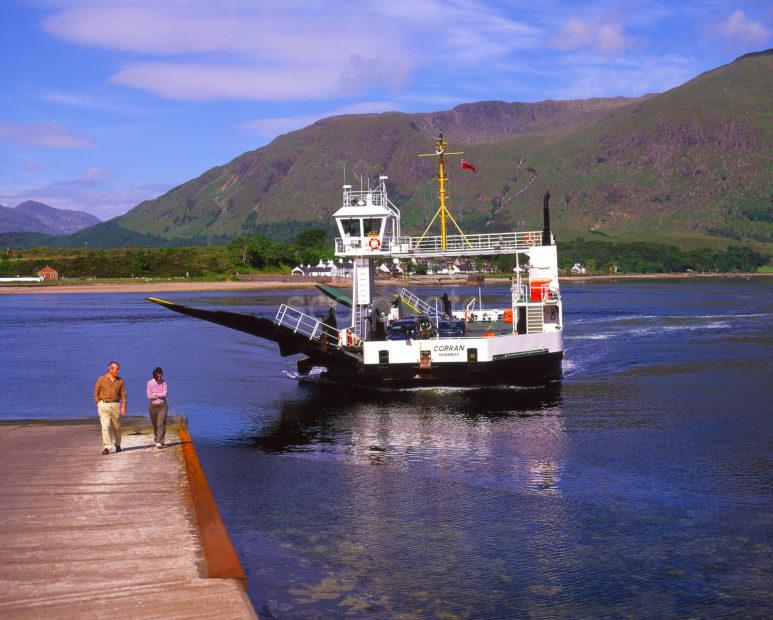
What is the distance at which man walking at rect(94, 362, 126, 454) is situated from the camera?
745 inches

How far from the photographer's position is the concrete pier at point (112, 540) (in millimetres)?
10594

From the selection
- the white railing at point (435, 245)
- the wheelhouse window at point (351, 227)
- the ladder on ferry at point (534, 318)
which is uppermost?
the wheelhouse window at point (351, 227)

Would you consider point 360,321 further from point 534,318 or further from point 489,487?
point 489,487

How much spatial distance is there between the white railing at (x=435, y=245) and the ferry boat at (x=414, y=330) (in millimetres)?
49

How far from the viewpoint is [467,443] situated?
89.2ft

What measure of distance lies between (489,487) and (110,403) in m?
9.32

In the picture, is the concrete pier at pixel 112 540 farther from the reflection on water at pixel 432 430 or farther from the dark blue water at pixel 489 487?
the reflection on water at pixel 432 430

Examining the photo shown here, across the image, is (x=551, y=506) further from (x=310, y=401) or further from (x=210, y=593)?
(x=310, y=401)

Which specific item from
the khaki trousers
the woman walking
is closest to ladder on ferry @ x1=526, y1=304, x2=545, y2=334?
the woman walking

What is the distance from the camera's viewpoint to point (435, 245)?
41719mm

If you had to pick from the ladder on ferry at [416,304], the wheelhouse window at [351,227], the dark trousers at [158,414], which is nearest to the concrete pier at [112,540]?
the dark trousers at [158,414]

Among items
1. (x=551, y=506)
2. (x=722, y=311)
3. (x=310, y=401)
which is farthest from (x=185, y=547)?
(x=722, y=311)

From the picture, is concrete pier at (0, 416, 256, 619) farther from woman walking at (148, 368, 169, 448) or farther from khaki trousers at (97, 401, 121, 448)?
woman walking at (148, 368, 169, 448)

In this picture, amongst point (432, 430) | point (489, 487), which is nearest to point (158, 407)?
point (489, 487)
